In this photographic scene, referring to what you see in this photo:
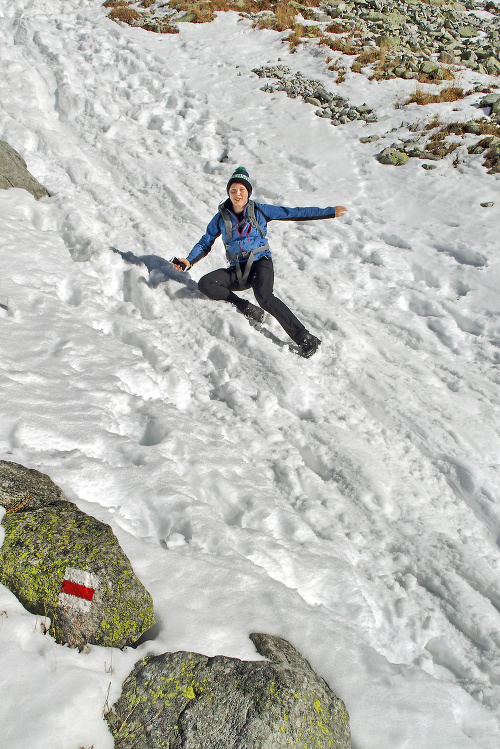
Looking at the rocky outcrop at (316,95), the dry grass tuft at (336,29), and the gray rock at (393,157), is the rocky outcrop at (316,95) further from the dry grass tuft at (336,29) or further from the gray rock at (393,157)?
the dry grass tuft at (336,29)

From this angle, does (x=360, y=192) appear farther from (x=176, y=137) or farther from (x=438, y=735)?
(x=438, y=735)

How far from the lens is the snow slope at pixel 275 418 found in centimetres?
284

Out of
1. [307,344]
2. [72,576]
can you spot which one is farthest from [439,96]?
[72,576]

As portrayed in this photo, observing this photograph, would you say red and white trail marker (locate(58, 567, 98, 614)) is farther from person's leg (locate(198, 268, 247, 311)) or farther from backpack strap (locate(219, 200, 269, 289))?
backpack strap (locate(219, 200, 269, 289))

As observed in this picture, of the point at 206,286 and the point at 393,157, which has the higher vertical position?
the point at 393,157

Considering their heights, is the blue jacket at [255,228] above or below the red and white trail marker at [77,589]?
above

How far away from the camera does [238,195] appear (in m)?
5.74

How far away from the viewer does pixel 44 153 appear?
8.88 m

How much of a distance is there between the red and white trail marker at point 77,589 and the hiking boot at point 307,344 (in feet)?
11.3

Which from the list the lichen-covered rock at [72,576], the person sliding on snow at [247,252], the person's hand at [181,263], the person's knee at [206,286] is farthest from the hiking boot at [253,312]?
the lichen-covered rock at [72,576]

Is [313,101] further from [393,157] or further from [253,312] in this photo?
[253,312]

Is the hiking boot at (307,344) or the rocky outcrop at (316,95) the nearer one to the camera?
the hiking boot at (307,344)

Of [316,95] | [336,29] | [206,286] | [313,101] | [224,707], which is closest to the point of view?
[224,707]

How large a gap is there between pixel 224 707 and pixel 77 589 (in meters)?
0.93
